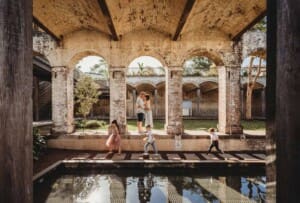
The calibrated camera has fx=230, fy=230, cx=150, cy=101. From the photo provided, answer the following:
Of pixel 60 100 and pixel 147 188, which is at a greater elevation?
pixel 60 100

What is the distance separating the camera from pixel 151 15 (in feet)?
28.0

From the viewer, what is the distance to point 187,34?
10172 millimetres

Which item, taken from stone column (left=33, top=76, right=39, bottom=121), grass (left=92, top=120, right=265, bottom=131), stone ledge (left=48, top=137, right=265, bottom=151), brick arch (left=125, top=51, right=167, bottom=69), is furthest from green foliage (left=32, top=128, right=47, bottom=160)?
stone column (left=33, top=76, right=39, bottom=121)

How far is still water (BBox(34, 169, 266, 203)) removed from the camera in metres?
5.07

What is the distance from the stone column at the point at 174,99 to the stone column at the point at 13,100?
28.4 ft

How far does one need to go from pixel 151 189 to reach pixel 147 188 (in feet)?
0.42

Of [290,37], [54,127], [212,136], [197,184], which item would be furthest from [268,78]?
[54,127]

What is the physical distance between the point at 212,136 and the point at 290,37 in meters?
7.79

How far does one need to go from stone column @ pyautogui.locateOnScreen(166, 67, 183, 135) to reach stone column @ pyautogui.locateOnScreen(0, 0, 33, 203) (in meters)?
8.66

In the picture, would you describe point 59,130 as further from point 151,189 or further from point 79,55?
point 151,189

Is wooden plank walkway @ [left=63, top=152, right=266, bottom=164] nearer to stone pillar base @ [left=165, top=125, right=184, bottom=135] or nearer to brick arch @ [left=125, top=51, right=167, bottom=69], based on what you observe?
stone pillar base @ [left=165, top=125, right=184, bottom=135]

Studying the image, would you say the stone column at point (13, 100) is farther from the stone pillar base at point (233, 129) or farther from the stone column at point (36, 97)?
the stone column at point (36, 97)

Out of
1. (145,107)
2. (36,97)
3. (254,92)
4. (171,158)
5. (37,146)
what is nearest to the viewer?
(171,158)

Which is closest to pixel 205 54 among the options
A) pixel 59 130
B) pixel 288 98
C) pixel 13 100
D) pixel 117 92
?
pixel 117 92
